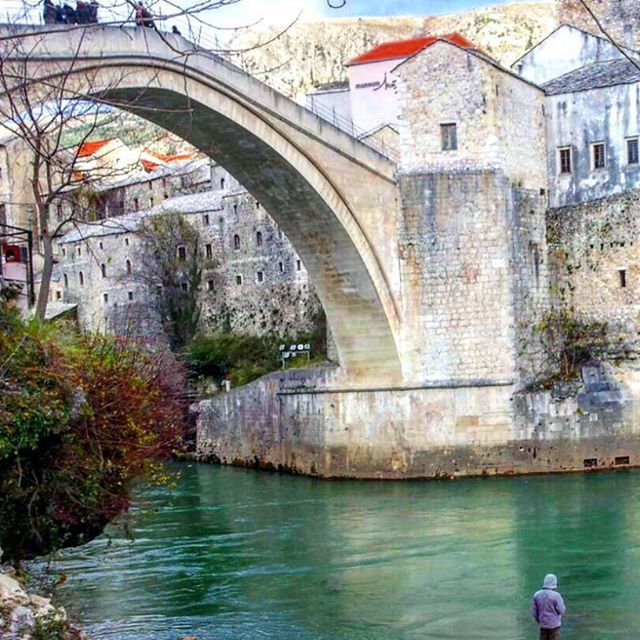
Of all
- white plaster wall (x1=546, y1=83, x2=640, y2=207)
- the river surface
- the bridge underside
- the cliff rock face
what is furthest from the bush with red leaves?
the cliff rock face

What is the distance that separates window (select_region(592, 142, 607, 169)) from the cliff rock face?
59.1 m

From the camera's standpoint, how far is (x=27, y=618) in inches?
330

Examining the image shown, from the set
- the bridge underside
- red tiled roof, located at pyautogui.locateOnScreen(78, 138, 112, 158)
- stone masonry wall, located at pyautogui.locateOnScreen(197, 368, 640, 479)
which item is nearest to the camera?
red tiled roof, located at pyautogui.locateOnScreen(78, 138, 112, 158)

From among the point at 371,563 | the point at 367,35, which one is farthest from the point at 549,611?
the point at 367,35

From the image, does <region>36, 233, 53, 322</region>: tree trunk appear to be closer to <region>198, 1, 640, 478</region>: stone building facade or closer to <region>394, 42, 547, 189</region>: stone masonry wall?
<region>198, 1, 640, 478</region>: stone building facade

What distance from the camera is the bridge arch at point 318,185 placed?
65.0 ft

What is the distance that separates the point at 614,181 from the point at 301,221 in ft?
19.5

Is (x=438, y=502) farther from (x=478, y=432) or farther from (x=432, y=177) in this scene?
(x=432, y=177)

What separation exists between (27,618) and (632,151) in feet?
59.4

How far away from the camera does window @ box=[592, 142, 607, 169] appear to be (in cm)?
2428

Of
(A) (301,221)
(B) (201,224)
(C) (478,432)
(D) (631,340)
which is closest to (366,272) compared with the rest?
(A) (301,221)

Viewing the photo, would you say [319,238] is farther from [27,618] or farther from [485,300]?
[27,618]

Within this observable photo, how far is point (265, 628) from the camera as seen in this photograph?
→ 1230cm

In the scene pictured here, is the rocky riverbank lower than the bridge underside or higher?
lower
